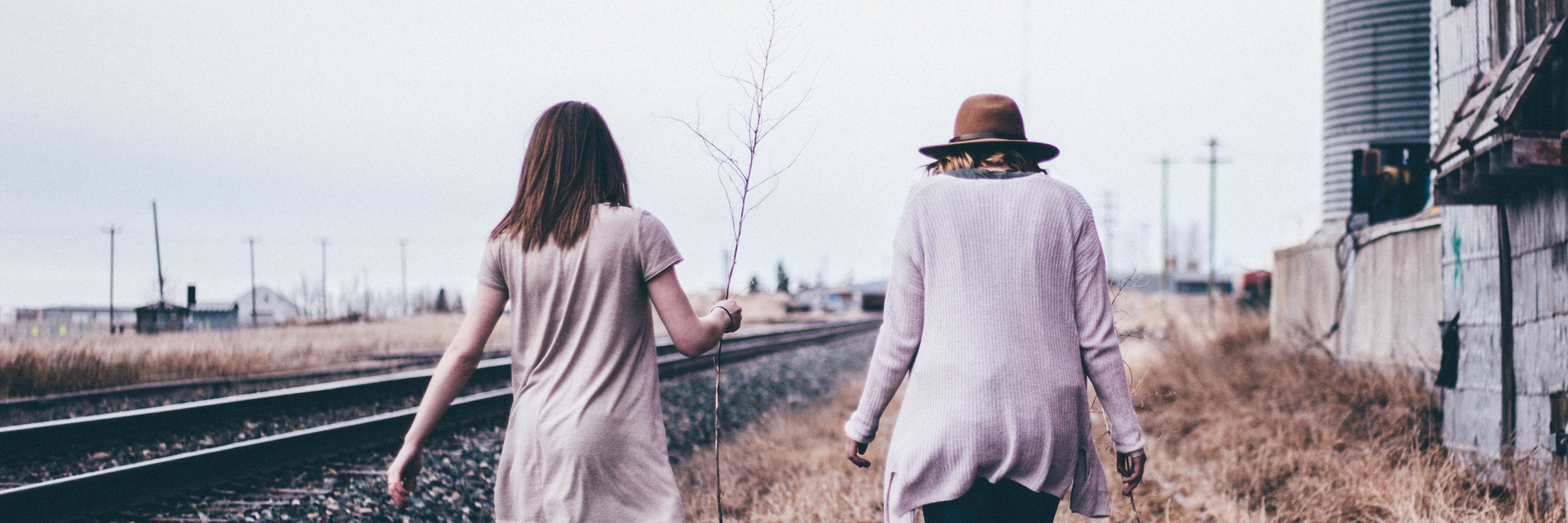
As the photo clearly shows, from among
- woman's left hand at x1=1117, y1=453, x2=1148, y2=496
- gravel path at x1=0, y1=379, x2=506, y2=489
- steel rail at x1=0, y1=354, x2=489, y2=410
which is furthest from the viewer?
steel rail at x1=0, y1=354, x2=489, y2=410

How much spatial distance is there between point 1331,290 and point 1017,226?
8.72 meters

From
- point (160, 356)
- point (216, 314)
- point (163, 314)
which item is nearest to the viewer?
point (160, 356)

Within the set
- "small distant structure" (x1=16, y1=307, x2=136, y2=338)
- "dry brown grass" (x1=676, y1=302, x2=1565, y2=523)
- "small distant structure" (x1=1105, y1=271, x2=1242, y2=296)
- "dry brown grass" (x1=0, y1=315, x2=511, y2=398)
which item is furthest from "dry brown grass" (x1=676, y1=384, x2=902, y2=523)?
"small distant structure" (x1=1105, y1=271, x2=1242, y2=296)

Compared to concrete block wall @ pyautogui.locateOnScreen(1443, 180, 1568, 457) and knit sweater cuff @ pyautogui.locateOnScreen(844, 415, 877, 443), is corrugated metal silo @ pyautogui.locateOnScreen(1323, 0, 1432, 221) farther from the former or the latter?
knit sweater cuff @ pyautogui.locateOnScreen(844, 415, 877, 443)

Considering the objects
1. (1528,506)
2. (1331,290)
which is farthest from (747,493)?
(1331,290)

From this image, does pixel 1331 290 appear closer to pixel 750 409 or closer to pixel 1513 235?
pixel 1513 235

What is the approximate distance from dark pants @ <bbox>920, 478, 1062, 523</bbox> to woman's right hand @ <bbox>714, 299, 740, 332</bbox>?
25.5 inches

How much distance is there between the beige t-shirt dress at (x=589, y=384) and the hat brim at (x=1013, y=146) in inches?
27.4

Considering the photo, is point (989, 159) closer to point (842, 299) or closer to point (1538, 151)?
point (1538, 151)

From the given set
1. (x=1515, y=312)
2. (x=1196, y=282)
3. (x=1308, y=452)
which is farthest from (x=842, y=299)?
(x=1515, y=312)

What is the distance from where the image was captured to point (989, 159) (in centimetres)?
230

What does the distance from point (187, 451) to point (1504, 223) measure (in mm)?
8339

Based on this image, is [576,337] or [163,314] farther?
[163,314]

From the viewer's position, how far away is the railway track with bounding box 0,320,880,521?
4.74 m
